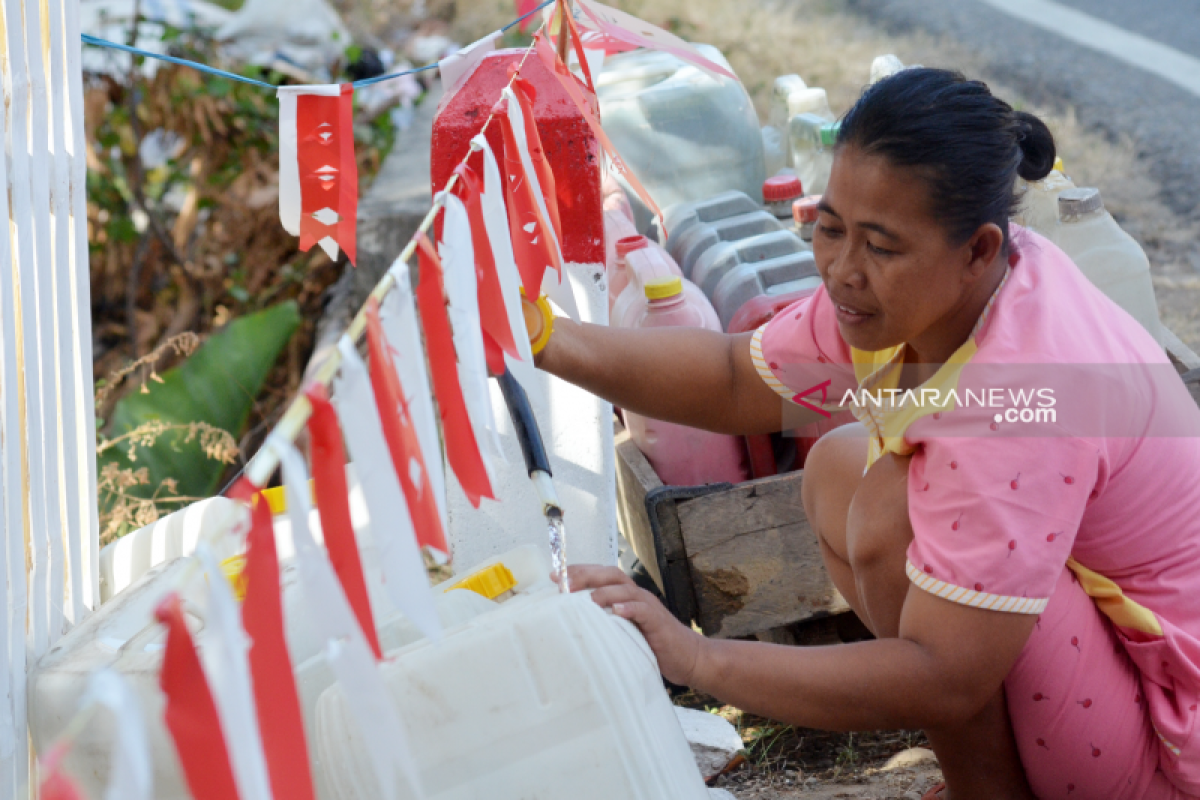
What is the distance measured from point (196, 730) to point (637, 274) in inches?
68.3

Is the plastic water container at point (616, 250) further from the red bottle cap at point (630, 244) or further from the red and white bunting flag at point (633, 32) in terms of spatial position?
the red and white bunting flag at point (633, 32)

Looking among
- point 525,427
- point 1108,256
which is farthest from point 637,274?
point 1108,256

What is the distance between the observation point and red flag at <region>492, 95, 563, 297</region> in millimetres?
1636

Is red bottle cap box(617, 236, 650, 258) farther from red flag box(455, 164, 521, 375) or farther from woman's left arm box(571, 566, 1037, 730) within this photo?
woman's left arm box(571, 566, 1037, 730)

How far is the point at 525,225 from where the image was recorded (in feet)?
5.59

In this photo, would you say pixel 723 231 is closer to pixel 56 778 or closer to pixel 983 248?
pixel 983 248

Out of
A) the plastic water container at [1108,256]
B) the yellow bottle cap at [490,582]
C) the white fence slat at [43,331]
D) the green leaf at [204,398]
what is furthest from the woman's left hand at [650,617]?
the green leaf at [204,398]

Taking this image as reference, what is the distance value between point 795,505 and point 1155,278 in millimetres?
2562

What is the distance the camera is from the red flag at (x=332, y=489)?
88cm

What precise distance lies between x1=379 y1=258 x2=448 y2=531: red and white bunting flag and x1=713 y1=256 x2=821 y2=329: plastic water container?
153cm

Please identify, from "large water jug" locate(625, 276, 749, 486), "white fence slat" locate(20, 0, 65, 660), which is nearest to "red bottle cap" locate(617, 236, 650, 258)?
"large water jug" locate(625, 276, 749, 486)

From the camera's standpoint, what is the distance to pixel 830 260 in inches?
59.4

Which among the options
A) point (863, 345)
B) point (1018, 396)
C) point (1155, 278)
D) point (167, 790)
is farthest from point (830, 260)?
point (1155, 278)

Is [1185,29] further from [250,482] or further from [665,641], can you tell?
[250,482]
